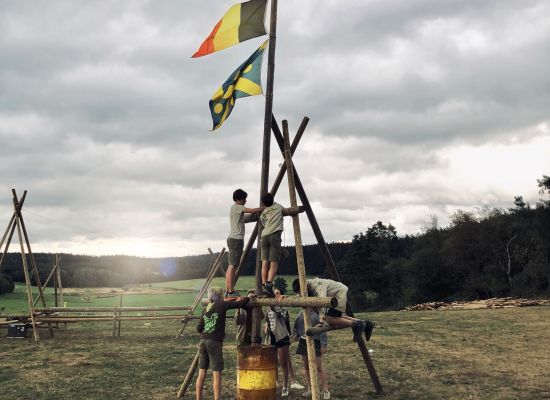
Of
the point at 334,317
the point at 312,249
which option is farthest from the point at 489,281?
the point at 334,317

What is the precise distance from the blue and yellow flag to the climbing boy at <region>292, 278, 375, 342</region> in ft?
13.5

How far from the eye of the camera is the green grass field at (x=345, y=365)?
399 inches

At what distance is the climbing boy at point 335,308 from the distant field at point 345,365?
1638mm

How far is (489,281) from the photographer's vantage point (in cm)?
4894

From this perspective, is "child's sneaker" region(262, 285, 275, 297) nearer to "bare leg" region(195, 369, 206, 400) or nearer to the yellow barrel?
the yellow barrel

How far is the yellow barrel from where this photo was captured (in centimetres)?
765

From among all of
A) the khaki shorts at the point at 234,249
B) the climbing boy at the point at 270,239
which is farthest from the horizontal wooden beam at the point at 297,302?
the khaki shorts at the point at 234,249

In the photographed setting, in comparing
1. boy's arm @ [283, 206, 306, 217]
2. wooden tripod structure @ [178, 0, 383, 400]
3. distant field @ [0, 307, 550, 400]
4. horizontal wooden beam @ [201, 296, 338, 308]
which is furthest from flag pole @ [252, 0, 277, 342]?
distant field @ [0, 307, 550, 400]

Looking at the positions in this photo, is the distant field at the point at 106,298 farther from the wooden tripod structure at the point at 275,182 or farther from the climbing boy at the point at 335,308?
the climbing boy at the point at 335,308

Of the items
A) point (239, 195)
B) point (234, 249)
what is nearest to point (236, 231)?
point (234, 249)

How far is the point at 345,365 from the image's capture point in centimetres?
1295

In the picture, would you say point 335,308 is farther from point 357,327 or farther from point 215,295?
point 215,295

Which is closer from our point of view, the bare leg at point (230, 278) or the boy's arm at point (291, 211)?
the boy's arm at point (291, 211)

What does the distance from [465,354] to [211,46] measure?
1185 cm
